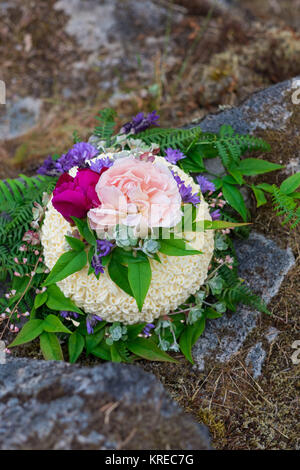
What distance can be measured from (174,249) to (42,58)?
4.36 m

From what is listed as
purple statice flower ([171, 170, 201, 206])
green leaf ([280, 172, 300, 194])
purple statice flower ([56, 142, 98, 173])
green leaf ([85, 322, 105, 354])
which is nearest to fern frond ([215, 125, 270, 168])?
green leaf ([280, 172, 300, 194])

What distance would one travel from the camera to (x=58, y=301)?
2514 mm

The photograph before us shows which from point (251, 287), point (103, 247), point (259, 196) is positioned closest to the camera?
point (103, 247)

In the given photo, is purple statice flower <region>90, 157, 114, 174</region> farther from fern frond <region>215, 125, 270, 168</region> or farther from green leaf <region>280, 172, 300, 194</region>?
green leaf <region>280, 172, 300, 194</region>

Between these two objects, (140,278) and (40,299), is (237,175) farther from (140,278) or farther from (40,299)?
(40,299)

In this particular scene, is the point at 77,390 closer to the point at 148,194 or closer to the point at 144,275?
the point at 144,275

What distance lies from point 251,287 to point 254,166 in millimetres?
856

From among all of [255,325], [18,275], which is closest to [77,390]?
[18,275]

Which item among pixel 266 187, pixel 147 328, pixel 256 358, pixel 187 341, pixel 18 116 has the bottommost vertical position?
pixel 256 358

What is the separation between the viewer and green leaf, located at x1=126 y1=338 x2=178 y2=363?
2531mm

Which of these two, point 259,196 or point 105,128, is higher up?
point 105,128

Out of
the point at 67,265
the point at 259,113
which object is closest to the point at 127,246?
the point at 67,265

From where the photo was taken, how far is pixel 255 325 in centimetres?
274

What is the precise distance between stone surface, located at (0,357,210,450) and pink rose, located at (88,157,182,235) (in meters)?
0.68
